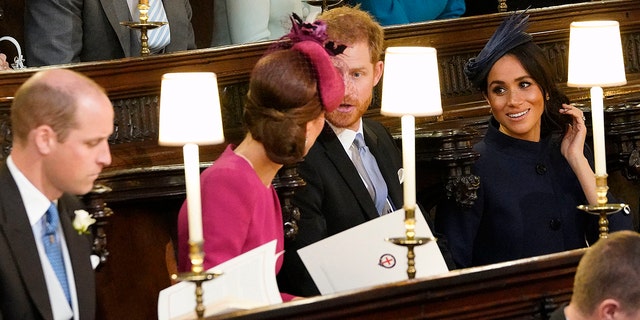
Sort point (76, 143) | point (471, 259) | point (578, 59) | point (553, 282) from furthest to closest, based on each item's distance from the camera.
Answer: point (471, 259) < point (578, 59) < point (553, 282) < point (76, 143)

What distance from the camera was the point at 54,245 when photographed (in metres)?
3.06

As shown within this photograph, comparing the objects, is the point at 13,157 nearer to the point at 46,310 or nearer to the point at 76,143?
the point at 76,143

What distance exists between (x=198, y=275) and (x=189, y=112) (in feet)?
1.29

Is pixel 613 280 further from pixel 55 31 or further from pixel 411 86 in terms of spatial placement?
pixel 55 31

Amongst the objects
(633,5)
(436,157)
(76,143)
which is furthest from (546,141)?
(76,143)

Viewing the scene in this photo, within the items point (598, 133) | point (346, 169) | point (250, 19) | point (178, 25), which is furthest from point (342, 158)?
point (250, 19)

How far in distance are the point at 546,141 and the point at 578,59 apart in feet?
2.16

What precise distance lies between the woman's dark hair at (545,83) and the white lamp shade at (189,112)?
1705 millimetres

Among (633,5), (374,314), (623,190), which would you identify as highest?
(633,5)

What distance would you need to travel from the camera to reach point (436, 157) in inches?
182

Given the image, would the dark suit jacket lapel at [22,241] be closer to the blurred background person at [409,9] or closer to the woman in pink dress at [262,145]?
the woman in pink dress at [262,145]

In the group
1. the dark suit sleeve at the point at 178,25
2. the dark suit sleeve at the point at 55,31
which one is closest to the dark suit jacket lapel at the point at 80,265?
the dark suit sleeve at the point at 55,31

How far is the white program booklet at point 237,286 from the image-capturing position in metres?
3.09

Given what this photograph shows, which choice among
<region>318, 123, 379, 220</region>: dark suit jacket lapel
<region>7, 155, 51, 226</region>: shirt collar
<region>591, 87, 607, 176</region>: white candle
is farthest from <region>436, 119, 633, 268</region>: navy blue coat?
<region>7, 155, 51, 226</region>: shirt collar
